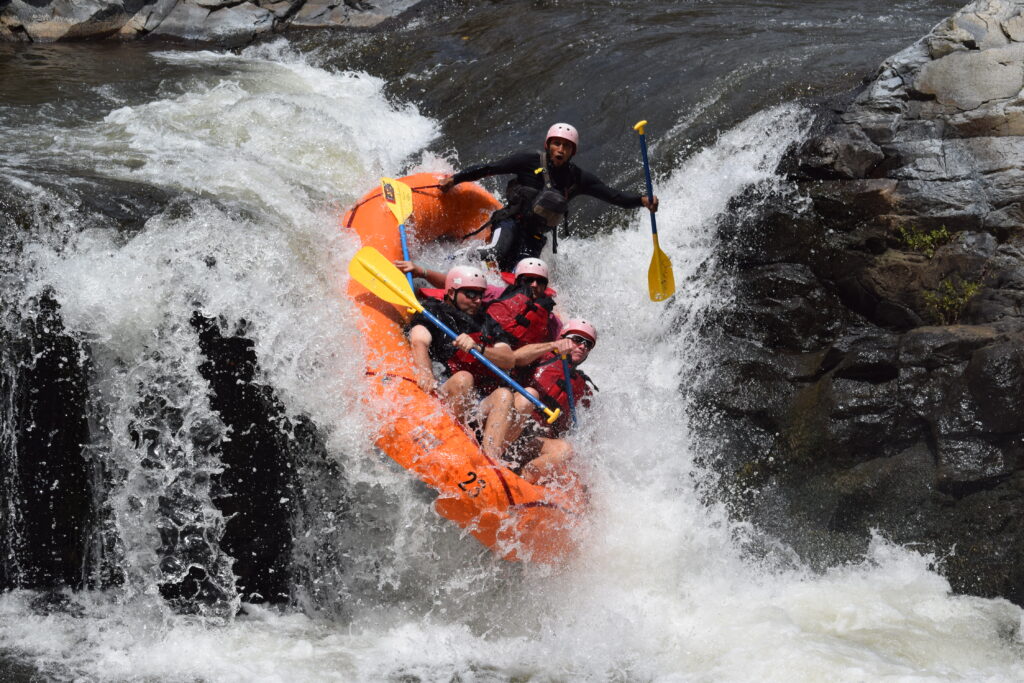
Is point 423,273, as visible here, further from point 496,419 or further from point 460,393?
point 496,419

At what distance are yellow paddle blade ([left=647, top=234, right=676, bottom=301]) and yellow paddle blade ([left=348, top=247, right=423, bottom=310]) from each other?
4.78 ft

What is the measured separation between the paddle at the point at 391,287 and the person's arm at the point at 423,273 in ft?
0.29

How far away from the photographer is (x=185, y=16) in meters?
11.6

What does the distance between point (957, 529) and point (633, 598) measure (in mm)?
1676

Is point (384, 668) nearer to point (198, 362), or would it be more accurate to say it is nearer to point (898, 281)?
point (198, 362)

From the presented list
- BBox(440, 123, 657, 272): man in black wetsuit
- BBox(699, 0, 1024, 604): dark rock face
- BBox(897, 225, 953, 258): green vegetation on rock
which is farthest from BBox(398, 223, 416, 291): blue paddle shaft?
BBox(897, 225, 953, 258): green vegetation on rock

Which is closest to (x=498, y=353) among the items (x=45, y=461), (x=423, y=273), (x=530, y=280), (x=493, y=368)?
(x=493, y=368)

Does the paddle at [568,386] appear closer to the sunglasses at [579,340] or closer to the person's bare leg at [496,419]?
the sunglasses at [579,340]

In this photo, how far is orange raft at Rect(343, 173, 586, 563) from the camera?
450 cm

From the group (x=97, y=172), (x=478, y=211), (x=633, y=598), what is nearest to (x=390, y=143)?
(x=478, y=211)

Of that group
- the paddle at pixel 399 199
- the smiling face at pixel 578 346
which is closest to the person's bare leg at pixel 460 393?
the smiling face at pixel 578 346

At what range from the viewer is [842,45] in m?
8.02

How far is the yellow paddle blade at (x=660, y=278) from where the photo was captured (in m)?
5.64

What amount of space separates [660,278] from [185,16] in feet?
27.4
